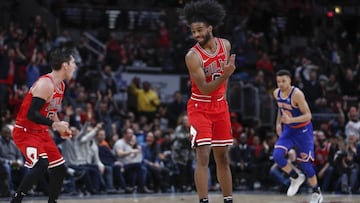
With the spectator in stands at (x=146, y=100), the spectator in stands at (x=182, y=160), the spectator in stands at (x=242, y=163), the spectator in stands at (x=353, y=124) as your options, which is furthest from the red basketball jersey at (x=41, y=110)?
the spectator in stands at (x=353, y=124)

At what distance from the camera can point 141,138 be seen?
628 inches

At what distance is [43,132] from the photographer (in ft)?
28.5

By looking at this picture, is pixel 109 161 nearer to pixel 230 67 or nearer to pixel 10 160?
pixel 10 160

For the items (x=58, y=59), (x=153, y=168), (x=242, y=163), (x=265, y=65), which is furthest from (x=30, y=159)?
(x=265, y=65)

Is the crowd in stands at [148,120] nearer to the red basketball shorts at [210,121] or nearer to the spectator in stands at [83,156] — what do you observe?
the spectator in stands at [83,156]

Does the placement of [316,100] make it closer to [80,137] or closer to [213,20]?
[80,137]

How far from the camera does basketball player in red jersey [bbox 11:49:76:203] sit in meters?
8.34

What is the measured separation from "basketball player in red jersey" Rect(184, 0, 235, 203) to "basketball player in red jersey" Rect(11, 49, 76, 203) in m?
1.50

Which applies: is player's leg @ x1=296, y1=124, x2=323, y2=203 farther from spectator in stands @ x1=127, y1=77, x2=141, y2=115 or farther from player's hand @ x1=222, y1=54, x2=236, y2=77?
spectator in stands @ x1=127, y1=77, x2=141, y2=115

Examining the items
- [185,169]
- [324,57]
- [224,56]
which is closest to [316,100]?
[324,57]

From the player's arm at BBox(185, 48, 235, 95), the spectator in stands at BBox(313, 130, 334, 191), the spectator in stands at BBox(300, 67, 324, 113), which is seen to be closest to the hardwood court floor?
the spectator in stands at BBox(313, 130, 334, 191)

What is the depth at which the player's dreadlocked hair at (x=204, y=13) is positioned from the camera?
8.14 m

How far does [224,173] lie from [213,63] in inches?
49.3

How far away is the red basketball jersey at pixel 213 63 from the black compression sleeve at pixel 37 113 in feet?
5.60
